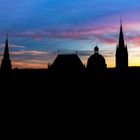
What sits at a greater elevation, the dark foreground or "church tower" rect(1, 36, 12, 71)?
"church tower" rect(1, 36, 12, 71)

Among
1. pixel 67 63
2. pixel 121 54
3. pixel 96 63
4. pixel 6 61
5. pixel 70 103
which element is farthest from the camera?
pixel 6 61

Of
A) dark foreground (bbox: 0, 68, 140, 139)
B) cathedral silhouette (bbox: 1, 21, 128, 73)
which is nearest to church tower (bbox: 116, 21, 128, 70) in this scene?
cathedral silhouette (bbox: 1, 21, 128, 73)

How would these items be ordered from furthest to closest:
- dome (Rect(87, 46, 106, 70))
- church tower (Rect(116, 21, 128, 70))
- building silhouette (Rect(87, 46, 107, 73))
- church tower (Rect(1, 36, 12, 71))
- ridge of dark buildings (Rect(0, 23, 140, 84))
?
1. church tower (Rect(1, 36, 12, 71))
2. church tower (Rect(116, 21, 128, 70))
3. dome (Rect(87, 46, 106, 70))
4. building silhouette (Rect(87, 46, 107, 73))
5. ridge of dark buildings (Rect(0, 23, 140, 84))

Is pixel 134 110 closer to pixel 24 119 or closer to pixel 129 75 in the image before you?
pixel 24 119

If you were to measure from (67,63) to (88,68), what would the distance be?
5.69 m

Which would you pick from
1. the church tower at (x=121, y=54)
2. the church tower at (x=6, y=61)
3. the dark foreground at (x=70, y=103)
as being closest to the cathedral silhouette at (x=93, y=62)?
the church tower at (x=121, y=54)

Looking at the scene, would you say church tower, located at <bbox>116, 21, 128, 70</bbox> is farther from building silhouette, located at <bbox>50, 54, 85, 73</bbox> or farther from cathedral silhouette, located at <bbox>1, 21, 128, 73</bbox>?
building silhouette, located at <bbox>50, 54, 85, 73</bbox>

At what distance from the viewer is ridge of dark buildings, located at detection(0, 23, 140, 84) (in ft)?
258

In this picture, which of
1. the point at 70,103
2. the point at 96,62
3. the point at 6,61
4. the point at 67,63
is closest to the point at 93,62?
the point at 96,62

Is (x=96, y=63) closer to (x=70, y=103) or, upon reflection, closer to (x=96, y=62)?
(x=96, y=62)

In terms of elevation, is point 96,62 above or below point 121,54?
below

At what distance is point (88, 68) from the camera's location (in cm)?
8112

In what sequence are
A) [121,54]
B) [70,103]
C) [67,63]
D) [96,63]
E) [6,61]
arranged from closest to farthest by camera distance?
[70,103]
[67,63]
[96,63]
[121,54]
[6,61]

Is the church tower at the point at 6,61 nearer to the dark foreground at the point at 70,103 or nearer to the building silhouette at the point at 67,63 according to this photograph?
the dark foreground at the point at 70,103
